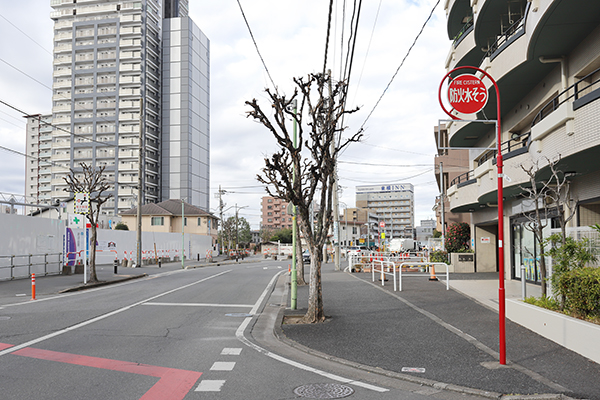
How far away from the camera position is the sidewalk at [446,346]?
6117mm

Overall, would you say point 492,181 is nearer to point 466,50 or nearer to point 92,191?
point 466,50

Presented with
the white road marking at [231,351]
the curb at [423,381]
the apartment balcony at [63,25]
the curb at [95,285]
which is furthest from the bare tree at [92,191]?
the apartment balcony at [63,25]

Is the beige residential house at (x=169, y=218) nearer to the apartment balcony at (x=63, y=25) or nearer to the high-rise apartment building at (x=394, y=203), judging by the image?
the apartment balcony at (x=63, y=25)

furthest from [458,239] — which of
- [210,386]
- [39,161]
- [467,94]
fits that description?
[39,161]

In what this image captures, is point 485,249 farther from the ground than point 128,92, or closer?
closer

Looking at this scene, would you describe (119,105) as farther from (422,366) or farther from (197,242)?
(422,366)

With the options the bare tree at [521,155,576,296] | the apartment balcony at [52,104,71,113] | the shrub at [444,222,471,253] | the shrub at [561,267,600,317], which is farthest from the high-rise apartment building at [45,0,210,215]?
the shrub at [561,267,600,317]

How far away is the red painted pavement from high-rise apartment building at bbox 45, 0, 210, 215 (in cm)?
8036

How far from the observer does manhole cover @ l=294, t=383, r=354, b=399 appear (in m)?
5.70

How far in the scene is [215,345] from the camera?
856cm

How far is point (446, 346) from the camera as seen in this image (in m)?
8.16

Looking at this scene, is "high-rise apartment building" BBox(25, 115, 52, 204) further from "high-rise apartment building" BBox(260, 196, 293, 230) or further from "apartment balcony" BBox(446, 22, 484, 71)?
"apartment balcony" BBox(446, 22, 484, 71)

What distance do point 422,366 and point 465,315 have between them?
4.69 meters

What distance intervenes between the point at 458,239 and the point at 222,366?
2293cm
